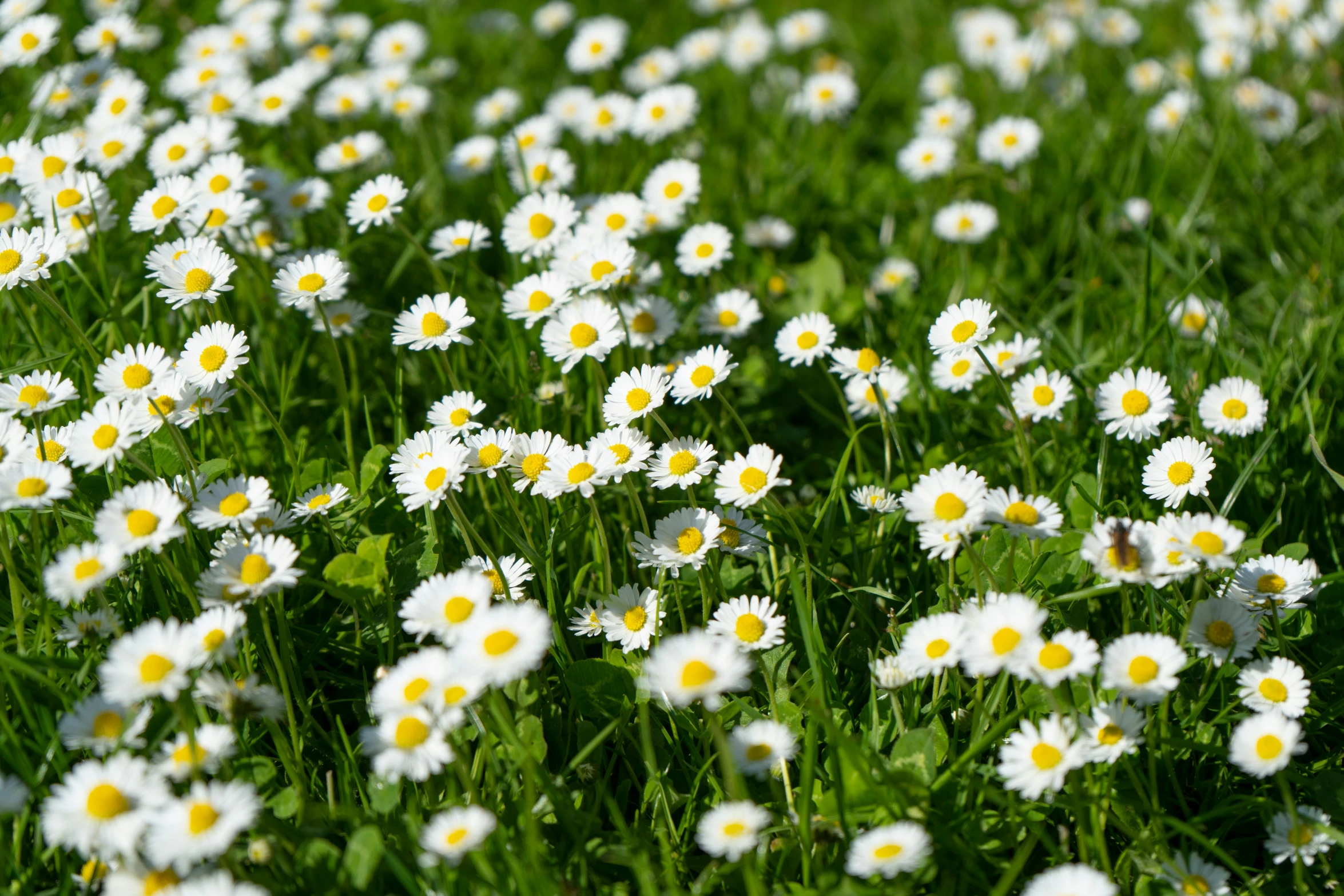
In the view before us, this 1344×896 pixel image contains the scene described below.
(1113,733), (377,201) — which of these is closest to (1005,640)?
(1113,733)

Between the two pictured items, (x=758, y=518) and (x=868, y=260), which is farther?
(x=868, y=260)

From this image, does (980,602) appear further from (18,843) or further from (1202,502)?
(18,843)

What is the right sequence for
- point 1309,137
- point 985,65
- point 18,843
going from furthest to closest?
point 985,65 < point 1309,137 < point 18,843

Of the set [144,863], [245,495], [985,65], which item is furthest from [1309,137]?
[144,863]

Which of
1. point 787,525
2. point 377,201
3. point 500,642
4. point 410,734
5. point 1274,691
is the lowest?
point 1274,691

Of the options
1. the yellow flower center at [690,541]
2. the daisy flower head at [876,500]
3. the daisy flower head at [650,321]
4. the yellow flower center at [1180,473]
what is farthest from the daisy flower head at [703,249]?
the yellow flower center at [1180,473]

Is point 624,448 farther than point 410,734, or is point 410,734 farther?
point 624,448

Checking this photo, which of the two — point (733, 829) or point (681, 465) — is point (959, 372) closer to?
point (681, 465)

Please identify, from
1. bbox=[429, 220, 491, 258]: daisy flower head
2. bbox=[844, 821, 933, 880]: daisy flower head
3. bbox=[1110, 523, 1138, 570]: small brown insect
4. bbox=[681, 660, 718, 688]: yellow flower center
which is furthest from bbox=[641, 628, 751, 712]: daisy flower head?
bbox=[429, 220, 491, 258]: daisy flower head
